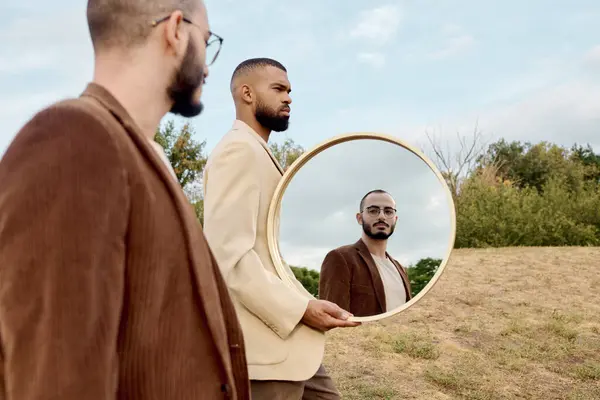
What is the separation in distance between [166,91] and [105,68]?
135mm

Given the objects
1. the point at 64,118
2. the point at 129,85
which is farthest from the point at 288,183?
the point at 64,118

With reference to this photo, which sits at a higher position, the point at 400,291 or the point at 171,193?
the point at 171,193

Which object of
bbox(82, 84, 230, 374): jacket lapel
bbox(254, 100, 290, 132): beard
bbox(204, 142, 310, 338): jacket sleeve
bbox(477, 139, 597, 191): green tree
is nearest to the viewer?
bbox(82, 84, 230, 374): jacket lapel

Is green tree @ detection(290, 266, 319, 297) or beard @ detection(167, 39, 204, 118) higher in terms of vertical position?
beard @ detection(167, 39, 204, 118)

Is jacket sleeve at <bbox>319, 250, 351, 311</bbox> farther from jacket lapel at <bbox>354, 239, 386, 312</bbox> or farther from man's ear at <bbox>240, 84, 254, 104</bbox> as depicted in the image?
man's ear at <bbox>240, 84, 254, 104</bbox>

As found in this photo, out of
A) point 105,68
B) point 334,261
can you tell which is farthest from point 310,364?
point 105,68

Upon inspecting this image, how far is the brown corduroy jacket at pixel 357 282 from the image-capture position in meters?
2.59

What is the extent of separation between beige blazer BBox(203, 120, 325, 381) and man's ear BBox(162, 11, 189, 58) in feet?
3.28

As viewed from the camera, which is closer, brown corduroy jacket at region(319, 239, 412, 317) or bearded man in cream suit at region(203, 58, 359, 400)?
bearded man in cream suit at region(203, 58, 359, 400)

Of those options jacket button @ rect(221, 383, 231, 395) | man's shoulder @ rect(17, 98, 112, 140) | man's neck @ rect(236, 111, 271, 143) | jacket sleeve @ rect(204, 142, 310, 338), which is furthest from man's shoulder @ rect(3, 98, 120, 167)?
man's neck @ rect(236, 111, 271, 143)

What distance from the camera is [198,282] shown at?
1.27 metres

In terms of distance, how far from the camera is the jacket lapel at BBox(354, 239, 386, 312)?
2605 mm

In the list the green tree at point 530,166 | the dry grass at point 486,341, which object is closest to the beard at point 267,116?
the dry grass at point 486,341

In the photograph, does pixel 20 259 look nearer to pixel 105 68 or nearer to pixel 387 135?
pixel 105 68
